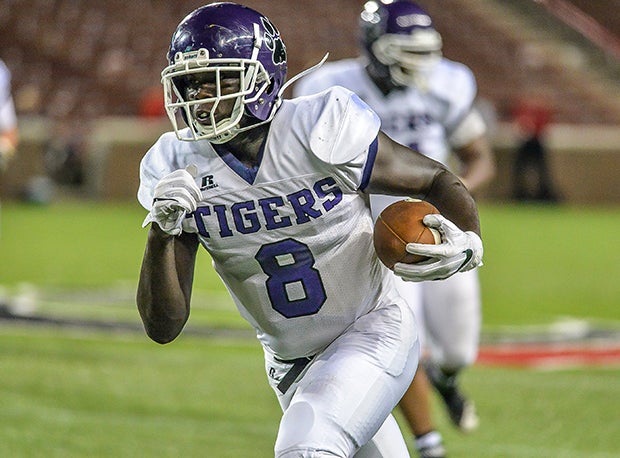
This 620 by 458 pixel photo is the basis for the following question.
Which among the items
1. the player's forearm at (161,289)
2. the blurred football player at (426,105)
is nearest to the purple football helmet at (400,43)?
the blurred football player at (426,105)

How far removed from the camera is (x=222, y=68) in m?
3.43

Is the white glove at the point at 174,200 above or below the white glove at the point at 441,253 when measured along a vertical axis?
above

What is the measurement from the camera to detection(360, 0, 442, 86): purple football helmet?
5.77m

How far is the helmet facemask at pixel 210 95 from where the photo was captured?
3.41m

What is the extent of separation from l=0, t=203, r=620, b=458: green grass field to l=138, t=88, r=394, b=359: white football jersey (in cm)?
203

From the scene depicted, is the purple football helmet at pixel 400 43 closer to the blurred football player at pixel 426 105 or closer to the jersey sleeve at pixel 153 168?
the blurred football player at pixel 426 105

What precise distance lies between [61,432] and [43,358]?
82.0 inches

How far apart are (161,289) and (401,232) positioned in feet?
2.19

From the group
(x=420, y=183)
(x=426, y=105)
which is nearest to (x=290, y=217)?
(x=420, y=183)

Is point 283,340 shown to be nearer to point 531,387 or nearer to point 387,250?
point 387,250

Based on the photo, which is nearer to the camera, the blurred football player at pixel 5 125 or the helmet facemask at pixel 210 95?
the helmet facemask at pixel 210 95

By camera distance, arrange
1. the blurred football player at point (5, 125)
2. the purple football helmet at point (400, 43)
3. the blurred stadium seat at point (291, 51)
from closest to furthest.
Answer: the purple football helmet at point (400, 43), the blurred football player at point (5, 125), the blurred stadium seat at point (291, 51)

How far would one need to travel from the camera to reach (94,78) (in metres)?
17.7

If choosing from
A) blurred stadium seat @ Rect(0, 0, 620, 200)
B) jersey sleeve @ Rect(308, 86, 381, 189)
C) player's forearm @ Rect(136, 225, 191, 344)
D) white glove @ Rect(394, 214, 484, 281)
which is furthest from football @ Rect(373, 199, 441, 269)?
blurred stadium seat @ Rect(0, 0, 620, 200)
